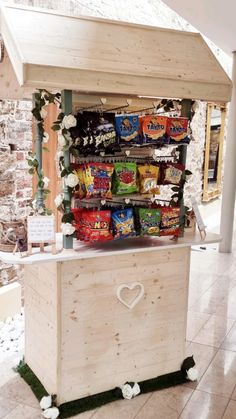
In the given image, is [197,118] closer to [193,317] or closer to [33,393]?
[193,317]

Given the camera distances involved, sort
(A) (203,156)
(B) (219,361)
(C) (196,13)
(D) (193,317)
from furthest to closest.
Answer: (A) (203,156) → (C) (196,13) → (D) (193,317) → (B) (219,361)

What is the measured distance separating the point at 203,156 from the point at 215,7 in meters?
4.75

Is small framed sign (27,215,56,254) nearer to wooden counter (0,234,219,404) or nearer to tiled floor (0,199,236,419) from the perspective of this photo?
wooden counter (0,234,219,404)

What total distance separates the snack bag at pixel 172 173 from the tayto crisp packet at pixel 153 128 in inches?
7.8

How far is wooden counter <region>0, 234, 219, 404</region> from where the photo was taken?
2570mm

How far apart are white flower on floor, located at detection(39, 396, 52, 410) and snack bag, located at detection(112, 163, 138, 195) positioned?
1.33 metres

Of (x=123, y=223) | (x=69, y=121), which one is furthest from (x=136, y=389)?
(x=69, y=121)

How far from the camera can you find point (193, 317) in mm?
4137

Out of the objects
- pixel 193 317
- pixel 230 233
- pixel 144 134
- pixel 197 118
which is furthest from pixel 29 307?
pixel 197 118

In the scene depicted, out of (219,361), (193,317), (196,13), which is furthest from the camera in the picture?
(196,13)

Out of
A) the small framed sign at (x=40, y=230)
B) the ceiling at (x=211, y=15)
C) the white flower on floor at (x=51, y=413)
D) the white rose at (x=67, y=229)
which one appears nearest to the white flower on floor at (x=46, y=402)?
the white flower on floor at (x=51, y=413)

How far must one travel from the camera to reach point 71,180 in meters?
2.49

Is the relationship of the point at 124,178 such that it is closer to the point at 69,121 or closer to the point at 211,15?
the point at 69,121

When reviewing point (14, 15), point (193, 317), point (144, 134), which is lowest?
point (193, 317)
